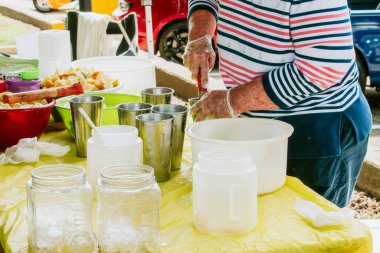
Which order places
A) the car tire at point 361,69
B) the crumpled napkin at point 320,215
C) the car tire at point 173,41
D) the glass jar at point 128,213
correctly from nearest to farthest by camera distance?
1. the glass jar at point 128,213
2. the crumpled napkin at point 320,215
3. the car tire at point 361,69
4. the car tire at point 173,41

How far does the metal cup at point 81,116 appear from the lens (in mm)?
2348

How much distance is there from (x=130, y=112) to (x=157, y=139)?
0.24 m

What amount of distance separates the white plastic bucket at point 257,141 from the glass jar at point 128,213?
332 millimetres

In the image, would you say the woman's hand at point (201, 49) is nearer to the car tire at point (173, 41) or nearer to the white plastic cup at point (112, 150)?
the white plastic cup at point (112, 150)

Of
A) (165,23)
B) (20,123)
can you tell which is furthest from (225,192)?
(165,23)

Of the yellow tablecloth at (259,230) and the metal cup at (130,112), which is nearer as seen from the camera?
the yellow tablecloth at (259,230)

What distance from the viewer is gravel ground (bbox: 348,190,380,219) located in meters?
4.27

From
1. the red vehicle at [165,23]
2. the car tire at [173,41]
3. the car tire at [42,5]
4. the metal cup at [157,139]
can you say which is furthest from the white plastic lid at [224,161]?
the car tire at [42,5]

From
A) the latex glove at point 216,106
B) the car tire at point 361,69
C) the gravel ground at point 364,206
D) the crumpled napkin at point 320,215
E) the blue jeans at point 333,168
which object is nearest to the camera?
the crumpled napkin at point 320,215

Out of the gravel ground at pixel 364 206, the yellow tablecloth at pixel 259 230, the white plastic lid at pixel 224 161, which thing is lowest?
the gravel ground at pixel 364 206

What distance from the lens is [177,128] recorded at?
2182 mm

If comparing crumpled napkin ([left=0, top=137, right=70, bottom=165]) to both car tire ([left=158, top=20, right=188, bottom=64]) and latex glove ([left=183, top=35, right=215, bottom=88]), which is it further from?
car tire ([left=158, top=20, right=188, bottom=64])

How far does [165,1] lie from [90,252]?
7.12 m

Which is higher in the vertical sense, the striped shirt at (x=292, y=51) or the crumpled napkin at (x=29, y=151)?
the striped shirt at (x=292, y=51)
